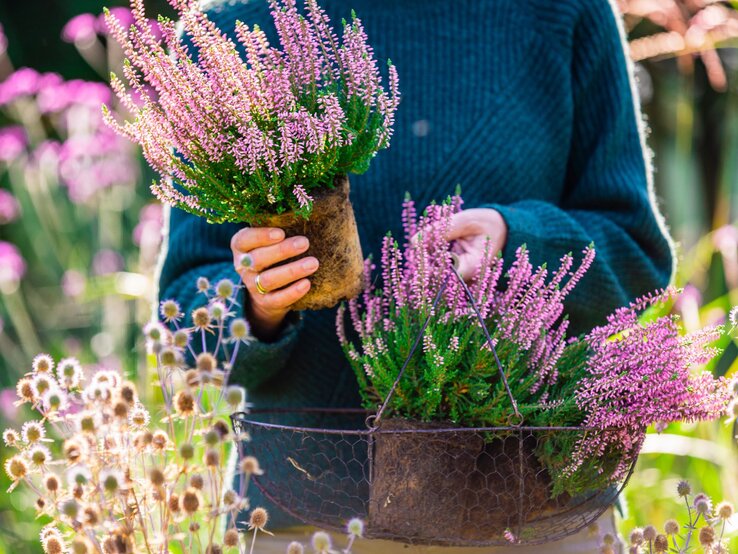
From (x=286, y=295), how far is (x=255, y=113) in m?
0.24

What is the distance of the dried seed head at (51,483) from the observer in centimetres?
86

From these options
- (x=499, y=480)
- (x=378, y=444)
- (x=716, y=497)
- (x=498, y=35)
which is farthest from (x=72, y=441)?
(x=716, y=497)

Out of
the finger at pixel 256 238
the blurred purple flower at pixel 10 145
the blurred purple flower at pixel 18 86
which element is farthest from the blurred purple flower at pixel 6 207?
the finger at pixel 256 238

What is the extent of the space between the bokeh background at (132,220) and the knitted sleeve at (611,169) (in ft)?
0.94

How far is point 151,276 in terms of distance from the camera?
2.67 meters

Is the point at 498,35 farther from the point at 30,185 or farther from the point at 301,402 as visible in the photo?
the point at 30,185

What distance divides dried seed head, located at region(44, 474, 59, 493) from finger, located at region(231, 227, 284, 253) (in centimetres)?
34

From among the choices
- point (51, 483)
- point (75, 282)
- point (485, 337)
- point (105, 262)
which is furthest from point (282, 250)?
point (105, 262)

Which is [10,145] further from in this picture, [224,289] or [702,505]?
[702,505]

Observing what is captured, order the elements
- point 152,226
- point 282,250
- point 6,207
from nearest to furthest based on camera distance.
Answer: point 282,250
point 152,226
point 6,207

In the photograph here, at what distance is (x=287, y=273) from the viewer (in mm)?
1062

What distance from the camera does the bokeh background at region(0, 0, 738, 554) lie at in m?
2.31

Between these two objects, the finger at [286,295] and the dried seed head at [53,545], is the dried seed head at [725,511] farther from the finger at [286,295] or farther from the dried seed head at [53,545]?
the dried seed head at [53,545]

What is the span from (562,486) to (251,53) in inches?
22.7
